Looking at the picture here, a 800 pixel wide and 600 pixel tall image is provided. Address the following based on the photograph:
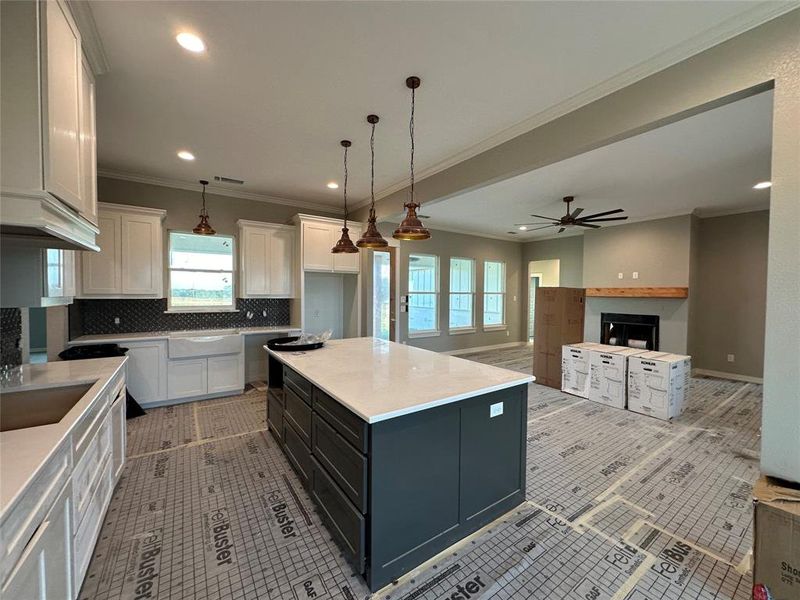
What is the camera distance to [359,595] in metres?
1.59

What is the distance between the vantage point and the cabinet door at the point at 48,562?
3.15ft

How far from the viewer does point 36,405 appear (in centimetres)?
190

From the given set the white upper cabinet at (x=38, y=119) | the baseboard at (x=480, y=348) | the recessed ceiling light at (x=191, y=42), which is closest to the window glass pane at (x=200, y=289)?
the white upper cabinet at (x=38, y=119)

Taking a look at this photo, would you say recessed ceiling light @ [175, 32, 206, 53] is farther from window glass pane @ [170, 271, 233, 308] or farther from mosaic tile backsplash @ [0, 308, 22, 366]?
window glass pane @ [170, 271, 233, 308]

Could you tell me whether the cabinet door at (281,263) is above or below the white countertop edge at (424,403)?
above

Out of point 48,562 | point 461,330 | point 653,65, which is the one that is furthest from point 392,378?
point 461,330

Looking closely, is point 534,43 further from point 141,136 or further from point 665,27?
point 141,136

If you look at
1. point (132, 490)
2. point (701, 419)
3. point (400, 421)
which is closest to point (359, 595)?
point (400, 421)

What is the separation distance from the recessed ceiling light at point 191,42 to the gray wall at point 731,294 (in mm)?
7422

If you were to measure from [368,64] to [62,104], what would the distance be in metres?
1.61

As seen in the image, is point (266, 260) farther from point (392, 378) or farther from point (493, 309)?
point (493, 309)

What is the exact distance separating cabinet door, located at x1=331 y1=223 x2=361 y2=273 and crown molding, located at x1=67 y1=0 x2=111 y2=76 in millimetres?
3193

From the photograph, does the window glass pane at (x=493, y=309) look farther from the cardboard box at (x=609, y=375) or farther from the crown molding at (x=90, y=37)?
the crown molding at (x=90, y=37)

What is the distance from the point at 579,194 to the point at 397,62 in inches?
145
